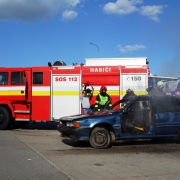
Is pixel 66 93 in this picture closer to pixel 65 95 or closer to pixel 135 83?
pixel 65 95

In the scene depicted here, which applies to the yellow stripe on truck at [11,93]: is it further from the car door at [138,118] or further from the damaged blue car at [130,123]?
the car door at [138,118]

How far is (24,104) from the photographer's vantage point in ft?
Result: 39.5

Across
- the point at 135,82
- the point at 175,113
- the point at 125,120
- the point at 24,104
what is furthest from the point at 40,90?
the point at 175,113

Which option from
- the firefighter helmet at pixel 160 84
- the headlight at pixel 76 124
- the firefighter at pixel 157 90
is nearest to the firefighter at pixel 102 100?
the firefighter at pixel 157 90

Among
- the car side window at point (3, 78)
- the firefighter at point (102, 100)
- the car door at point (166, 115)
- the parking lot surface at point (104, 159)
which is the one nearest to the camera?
the parking lot surface at point (104, 159)

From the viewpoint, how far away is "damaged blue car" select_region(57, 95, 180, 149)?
815 centimetres

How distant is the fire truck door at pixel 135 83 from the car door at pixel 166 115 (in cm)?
252

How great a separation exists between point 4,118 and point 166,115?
6.68 m

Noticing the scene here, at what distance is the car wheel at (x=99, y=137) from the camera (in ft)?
26.9

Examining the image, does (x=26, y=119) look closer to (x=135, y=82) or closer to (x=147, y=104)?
(x=135, y=82)

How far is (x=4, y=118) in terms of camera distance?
12039 mm

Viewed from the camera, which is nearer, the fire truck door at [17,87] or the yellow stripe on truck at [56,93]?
the yellow stripe on truck at [56,93]

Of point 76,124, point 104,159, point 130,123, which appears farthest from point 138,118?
point 104,159

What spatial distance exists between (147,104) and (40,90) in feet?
16.1
